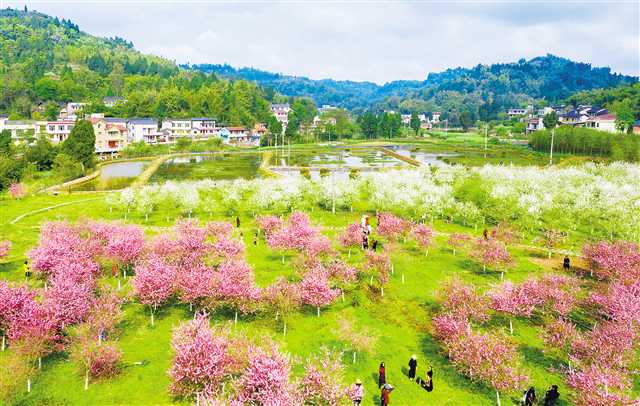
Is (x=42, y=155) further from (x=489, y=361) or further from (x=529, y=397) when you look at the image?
(x=529, y=397)

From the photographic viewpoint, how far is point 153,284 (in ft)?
101

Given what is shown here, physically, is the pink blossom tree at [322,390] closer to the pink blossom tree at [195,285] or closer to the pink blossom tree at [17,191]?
the pink blossom tree at [195,285]

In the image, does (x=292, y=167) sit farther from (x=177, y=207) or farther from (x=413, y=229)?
(x=413, y=229)

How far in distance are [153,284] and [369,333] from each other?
15262 mm

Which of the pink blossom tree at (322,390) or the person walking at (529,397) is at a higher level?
the pink blossom tree at (322,390)

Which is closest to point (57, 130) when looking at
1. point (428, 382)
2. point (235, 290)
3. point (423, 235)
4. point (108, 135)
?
point (108, 135)

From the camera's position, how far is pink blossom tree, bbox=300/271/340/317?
105 feet

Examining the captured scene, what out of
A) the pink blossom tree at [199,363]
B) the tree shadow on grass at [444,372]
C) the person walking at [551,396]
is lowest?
the tree shadow on grass at [444,372]

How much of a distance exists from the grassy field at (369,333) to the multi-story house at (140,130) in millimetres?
114133

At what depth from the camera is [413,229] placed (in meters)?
45.9

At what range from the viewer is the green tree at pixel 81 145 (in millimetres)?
94938

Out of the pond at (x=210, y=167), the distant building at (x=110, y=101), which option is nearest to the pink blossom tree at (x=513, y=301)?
the pond at (x=210, y=167)

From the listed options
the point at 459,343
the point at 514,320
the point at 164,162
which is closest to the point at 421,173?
the point at 514,320

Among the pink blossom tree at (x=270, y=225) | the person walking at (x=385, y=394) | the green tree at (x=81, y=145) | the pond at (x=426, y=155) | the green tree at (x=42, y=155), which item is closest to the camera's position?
the person walking at (x=385, y=394)
